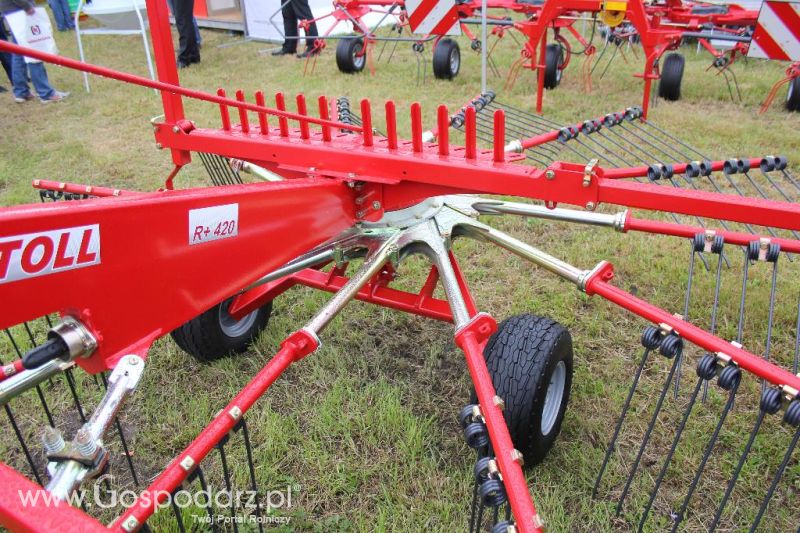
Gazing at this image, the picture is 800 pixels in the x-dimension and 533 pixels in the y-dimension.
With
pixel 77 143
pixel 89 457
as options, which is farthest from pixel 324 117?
pixel 77 143

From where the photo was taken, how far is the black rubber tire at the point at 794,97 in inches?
223

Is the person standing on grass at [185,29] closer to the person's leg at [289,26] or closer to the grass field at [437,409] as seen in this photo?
the person's leg at [289,26]

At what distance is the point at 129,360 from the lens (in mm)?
1273

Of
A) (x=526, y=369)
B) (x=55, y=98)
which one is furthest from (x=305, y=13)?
(x=526, y=369)

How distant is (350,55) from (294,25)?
1.88 meters

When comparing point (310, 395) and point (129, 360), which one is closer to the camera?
point (129, 360)

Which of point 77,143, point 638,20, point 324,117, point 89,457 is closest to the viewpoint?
point 89,457

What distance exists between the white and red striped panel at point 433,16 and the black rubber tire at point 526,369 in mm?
4746

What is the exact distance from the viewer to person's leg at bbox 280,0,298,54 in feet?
28.7

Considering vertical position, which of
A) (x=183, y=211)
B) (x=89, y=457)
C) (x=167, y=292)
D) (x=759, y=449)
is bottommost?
(x=759, y=449)

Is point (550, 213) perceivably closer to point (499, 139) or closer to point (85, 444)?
point (499, 139)

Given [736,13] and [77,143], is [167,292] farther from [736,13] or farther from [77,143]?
[736,13]

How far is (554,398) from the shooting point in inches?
85.8

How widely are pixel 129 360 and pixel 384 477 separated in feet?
3.71
